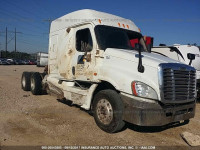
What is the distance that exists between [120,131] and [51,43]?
487cm

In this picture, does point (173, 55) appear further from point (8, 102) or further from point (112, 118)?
point (8, 102)

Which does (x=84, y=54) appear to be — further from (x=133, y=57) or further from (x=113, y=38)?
(x=133, y=57)

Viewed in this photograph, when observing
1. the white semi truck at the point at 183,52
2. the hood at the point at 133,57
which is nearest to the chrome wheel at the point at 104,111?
the hood at the point at 133,57

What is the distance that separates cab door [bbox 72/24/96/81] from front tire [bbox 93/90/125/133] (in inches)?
32.9

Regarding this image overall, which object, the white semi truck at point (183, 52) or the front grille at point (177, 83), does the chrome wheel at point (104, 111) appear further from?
the white semi truck at point (183, 52)

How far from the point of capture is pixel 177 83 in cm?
462

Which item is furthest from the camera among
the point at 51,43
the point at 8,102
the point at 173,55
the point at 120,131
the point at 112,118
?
the point at 173,55

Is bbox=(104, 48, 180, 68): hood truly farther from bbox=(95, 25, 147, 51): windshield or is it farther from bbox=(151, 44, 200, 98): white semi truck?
bbox=(151, 44, 200, 98): white semi truck

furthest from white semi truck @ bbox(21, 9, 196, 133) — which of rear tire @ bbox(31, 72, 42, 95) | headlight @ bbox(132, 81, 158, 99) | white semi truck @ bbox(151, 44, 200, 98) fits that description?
white semi truck @ bbox(151, 44, 200, 98)

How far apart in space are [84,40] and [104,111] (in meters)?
2.42

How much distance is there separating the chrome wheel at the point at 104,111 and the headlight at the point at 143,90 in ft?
2.68

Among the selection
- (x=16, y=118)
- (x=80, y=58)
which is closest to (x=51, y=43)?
(x=80, y=58)

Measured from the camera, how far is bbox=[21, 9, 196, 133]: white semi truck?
442 centimetres

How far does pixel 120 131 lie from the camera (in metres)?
5.18
